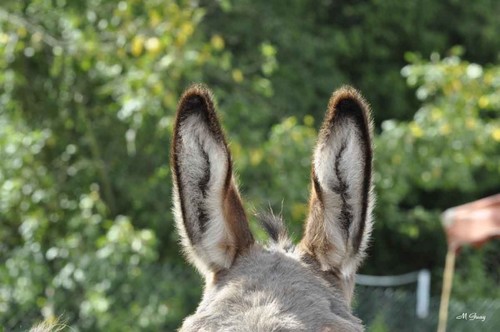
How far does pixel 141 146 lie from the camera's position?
30.0 ft

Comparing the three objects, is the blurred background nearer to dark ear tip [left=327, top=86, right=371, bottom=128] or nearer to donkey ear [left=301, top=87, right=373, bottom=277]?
donkey ear [left=301, top=87, right=373, bottom=277]

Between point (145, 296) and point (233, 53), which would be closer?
point (145, 296)

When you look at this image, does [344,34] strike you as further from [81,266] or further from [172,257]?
[81,266]

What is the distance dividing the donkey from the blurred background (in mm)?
3488

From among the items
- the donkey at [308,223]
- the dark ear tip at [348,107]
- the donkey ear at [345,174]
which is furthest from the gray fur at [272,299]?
the dark ear tip at [348,107]

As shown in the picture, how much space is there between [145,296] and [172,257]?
125 centimetres

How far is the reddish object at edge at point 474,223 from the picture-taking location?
8266 mm

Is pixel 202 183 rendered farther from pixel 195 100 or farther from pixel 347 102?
pixel 347 102

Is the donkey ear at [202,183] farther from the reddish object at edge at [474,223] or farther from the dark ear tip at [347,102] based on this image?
the reddish object at edge at [474,223]

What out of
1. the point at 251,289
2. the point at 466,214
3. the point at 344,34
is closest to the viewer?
the point at 251,289

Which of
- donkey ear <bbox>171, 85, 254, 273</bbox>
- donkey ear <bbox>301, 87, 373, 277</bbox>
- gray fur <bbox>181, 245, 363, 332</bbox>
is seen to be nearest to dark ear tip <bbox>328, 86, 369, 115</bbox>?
donkey ear <bbox>301, 87, 373, 277</bbox>

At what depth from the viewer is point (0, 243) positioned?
9.20 meters

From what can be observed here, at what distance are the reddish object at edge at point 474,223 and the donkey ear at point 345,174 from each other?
5.17 metres

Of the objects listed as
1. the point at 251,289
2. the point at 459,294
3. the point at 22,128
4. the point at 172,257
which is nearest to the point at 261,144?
the point at 172,257
